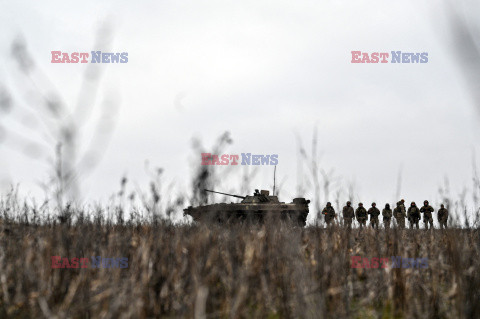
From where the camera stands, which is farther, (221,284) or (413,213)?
(413,213)

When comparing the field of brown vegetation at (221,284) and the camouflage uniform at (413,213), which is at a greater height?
the camouflage uniform at (413,213)

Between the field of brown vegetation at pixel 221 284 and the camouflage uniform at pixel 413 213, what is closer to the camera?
the field of brown vegetation at pixel 221 284

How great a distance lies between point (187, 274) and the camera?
3.79 metres

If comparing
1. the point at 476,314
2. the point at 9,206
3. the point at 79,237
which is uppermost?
the point at 9,206

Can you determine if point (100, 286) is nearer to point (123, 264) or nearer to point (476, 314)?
point (123, 264)

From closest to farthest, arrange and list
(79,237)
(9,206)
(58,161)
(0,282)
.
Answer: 1. (58,161)
2. (0,282)
3. (79,237)
4. (9,206)

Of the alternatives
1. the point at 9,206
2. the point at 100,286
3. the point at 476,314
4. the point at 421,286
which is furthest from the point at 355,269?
the point at 9,206

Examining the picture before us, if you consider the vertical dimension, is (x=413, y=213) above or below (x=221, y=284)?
above

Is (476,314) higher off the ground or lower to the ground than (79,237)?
lower

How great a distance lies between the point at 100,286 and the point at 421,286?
2.40m

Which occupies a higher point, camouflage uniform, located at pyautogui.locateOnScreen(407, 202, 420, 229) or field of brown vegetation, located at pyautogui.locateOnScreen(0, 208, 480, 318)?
camouflage uniform, located at pyautogui.locateOnScreen(407, 202, 420, 229)

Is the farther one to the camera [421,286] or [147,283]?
[421,286]

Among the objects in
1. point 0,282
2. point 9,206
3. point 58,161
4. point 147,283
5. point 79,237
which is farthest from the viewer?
point 9,206

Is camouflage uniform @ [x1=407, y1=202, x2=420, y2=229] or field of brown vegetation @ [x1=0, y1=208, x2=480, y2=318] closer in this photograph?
field of brown vegetation @ [x1=0, y1=208, x2=480, y2=318]
